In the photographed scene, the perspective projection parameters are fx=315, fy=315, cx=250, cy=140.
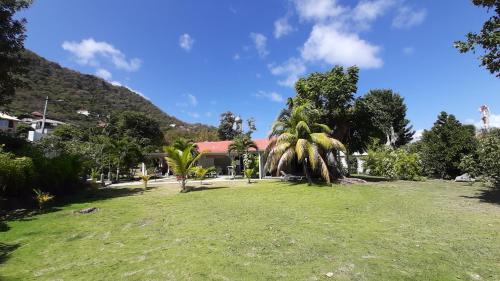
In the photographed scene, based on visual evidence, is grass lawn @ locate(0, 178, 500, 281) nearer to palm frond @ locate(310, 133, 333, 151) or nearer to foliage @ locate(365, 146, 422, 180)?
palm frond @ locate(310, 133, 333, 151)

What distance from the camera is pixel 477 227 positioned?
27.7 feet

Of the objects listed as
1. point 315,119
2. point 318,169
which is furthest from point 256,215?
point 315,119

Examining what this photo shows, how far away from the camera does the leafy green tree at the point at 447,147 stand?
25.1 m

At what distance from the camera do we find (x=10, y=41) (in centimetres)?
1602

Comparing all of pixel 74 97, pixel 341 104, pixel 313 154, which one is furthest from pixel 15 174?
pixel 74 97

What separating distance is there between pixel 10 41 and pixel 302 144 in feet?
53.5

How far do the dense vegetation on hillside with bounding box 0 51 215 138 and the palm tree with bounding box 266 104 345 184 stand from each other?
39849 millimetres

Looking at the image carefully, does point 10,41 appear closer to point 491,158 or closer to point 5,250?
point 5,250

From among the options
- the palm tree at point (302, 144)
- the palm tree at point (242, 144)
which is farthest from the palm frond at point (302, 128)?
the palm tree at point (242, 144)

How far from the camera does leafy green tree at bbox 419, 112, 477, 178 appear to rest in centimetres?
2511

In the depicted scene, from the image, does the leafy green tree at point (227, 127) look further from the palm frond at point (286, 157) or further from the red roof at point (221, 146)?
the palm frond at point (286, 157)

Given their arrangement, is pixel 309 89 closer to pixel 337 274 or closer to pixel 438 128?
pixel 438 128

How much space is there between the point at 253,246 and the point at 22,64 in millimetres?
16802

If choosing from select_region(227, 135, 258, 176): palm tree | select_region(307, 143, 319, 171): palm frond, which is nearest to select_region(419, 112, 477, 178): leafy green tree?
select_region(307, 143, 319, 171): palm frond
